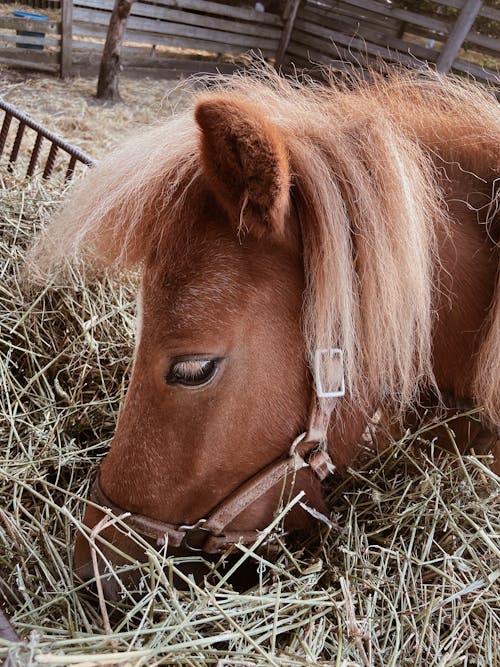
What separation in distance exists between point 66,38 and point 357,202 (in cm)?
737

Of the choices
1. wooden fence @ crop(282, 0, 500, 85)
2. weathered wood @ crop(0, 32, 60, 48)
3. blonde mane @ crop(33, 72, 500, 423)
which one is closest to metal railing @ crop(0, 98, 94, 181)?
blonde mane @ crop(33, 72, 500, 423)

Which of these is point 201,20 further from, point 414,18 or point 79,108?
point 79,108

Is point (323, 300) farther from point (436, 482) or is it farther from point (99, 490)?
point (99, 490)

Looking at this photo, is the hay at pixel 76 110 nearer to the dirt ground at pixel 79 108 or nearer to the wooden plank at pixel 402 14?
the dirt ground at pixel 79 108

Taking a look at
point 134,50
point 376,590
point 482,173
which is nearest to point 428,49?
point 134,50

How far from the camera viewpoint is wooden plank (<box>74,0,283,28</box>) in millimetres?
8234

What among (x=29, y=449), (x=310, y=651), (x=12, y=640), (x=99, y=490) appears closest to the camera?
(x=12, y=640)

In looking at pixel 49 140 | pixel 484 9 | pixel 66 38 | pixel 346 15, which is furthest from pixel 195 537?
pixel 346 15

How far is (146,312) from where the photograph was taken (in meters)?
1.10

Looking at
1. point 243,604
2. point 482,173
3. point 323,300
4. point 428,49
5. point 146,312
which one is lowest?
point 243,604

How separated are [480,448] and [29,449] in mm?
1281

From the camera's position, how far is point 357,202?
3.34 feet

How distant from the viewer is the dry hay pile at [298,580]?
0.97 meters

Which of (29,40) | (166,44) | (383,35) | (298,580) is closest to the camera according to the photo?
(298,580)
